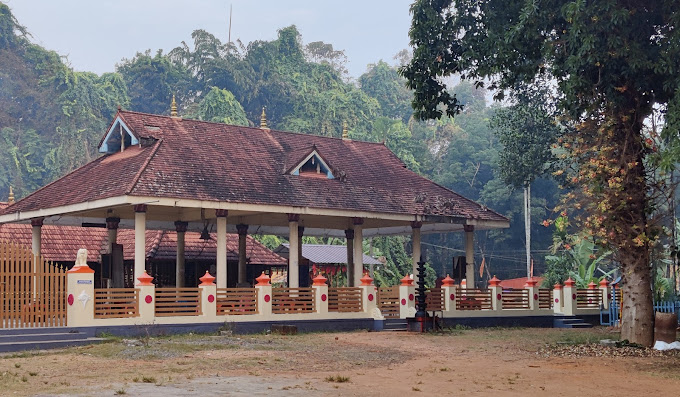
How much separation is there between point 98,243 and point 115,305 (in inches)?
470

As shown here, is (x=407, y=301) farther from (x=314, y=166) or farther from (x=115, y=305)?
(x=115, y=305)

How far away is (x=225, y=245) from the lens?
24750 mm

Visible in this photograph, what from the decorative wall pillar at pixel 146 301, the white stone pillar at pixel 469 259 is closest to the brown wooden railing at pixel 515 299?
the white stone pillar at pixel 469 259

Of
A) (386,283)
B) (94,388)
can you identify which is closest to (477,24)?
(94,388)

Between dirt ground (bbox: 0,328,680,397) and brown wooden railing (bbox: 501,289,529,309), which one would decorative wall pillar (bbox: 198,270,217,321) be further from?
brown wooden railing (bbox: 501,289,529,309)

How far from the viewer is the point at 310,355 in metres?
17.5

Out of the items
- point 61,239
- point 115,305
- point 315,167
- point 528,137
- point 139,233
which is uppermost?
point 528,137

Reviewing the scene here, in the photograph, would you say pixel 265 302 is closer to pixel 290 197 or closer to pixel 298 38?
pixel 290 197

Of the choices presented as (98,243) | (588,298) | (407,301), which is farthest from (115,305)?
(588,298)

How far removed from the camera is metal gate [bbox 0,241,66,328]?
62.6 ft

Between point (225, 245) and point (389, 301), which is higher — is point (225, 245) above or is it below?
above

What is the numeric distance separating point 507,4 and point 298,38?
46.0 m

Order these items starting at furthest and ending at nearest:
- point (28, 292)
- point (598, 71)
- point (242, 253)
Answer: point (242, 253) < point (28, 292) < point (598, 71)

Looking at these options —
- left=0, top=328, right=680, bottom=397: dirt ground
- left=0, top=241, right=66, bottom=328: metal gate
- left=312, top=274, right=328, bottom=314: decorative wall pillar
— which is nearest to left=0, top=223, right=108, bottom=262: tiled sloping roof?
left=312, top=274, right=328, bottom=314: decorative wall pillar
